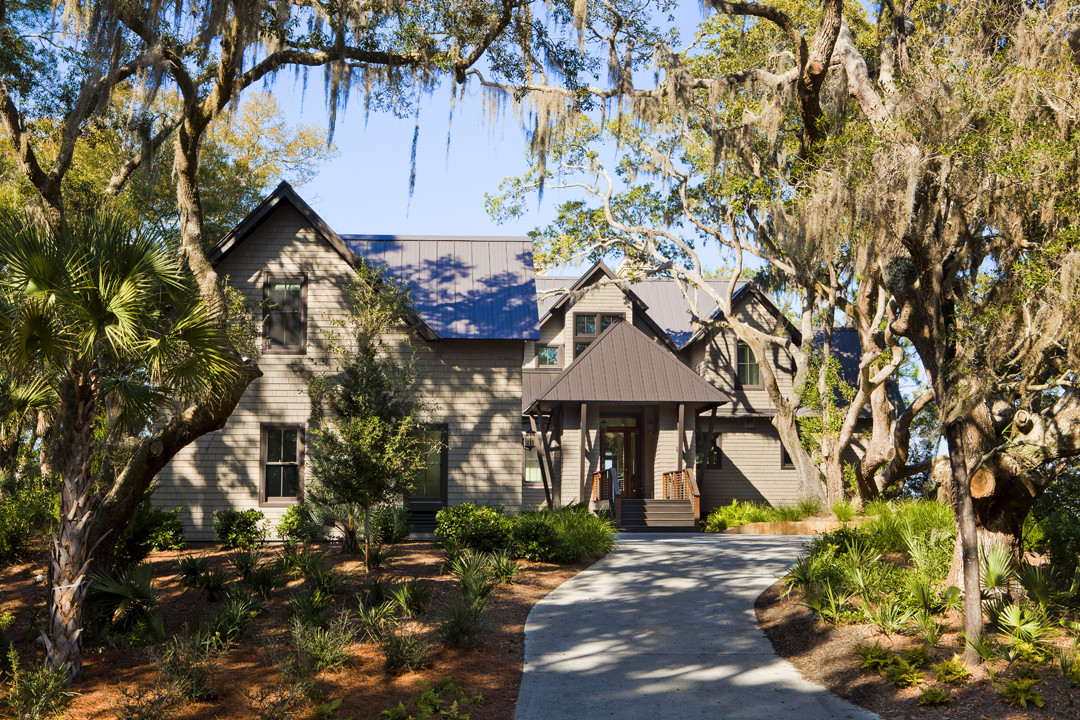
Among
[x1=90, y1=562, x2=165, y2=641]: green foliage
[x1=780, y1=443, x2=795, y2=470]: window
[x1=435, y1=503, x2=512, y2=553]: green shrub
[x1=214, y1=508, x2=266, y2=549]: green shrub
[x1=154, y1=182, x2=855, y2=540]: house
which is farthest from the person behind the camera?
[x1=780, y1=443, x2=795, y2=470]: window

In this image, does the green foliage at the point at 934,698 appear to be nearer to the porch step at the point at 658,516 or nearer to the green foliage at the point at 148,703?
the green foliage at the point at 148,703

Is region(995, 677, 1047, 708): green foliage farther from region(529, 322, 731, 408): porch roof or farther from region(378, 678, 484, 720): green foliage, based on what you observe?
region(529, 322, 731, 408): porch roof

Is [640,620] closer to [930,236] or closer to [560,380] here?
[930,236]

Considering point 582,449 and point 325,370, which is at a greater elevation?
point 325,370

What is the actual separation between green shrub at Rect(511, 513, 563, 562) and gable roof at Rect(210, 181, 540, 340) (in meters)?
4.41

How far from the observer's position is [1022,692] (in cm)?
661

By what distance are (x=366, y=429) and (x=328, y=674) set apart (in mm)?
3750

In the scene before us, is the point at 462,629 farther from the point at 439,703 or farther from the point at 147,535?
the point at 147,535

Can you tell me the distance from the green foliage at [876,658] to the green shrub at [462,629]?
A: 3.74 meters

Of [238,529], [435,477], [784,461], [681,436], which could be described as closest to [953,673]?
[238,529]

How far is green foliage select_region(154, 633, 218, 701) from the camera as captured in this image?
7.16 meters

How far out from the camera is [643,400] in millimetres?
20281

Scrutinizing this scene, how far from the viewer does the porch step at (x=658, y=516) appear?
20.6 meters

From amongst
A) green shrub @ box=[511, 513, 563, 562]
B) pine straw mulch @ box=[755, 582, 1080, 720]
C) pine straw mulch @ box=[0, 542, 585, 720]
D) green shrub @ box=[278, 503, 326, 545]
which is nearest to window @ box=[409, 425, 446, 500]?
green shrub @ box=[278, 503, 326, 545]
